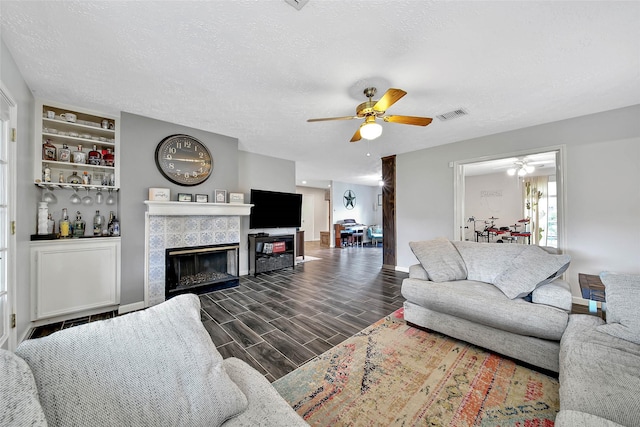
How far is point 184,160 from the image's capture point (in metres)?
3.53

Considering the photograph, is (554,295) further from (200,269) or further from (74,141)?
(74,141)

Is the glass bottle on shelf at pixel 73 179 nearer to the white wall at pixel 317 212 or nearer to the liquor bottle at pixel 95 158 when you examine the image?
the liquor bottle at pixel 95 158

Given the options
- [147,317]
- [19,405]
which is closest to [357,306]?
[147,317]

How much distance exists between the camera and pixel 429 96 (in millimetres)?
2648

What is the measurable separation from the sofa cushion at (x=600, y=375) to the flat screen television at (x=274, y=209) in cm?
420

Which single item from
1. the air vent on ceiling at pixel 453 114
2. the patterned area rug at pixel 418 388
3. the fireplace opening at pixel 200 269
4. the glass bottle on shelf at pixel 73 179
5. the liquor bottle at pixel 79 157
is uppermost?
the air vent on ceiling at pixel 453 114

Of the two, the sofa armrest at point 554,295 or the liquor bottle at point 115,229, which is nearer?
the sofa armrest at point 554,295

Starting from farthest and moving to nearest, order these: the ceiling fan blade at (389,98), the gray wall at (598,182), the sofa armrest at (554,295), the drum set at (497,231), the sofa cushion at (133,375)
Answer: the drum set at (497,231) → the gray wall at (598,182) → the ceiling fan blade at (389,98) → the sofa armrest at (554,295) → the sofa cushion at (133,375)

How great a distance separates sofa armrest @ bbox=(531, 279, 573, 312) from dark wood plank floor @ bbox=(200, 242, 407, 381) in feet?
4.74

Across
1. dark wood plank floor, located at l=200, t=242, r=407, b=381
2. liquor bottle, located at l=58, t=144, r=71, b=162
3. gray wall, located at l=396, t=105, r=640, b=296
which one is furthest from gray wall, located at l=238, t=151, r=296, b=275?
gray wall, located at l=396, t=105, r=640, b=296

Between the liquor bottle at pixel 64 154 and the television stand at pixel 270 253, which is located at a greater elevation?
the liquor bottle at pixel 64 154

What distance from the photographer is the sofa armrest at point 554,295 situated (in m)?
1.87

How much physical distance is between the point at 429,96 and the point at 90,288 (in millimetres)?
4451

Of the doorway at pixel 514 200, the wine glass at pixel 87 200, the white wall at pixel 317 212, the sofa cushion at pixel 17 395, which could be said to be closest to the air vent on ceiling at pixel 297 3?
the sofa cushion at pixel 17 395
